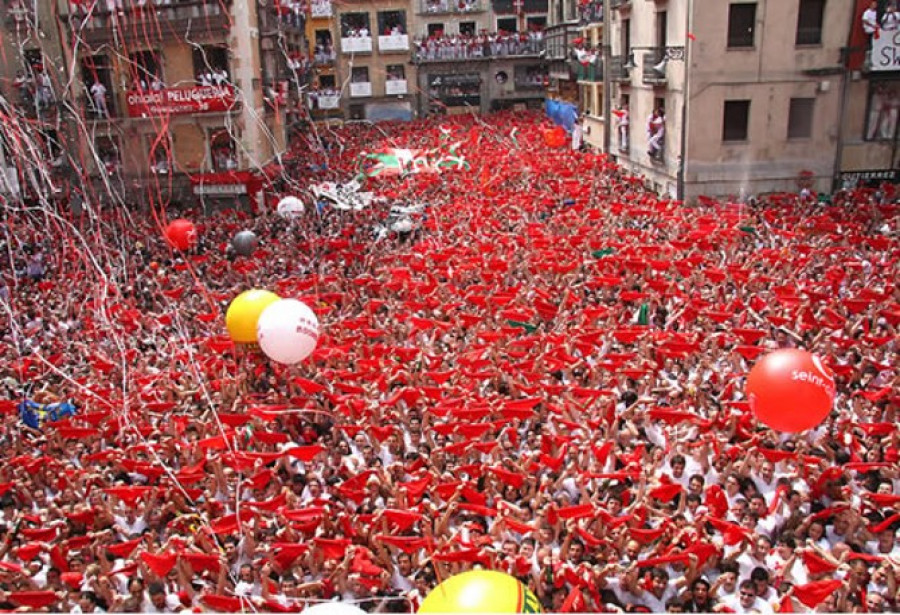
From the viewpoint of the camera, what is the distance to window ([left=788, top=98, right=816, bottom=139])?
22.2m

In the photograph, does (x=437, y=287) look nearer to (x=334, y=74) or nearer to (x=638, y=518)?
(x=638, y=518)

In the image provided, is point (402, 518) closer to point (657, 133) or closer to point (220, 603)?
point (220, 603)

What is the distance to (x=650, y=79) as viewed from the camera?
24344 mm

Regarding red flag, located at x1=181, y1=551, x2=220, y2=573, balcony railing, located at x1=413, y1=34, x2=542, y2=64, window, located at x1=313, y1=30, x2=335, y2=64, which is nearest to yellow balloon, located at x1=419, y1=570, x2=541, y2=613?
red flag, located at x1=181, y1=551, x2=220, y2=573

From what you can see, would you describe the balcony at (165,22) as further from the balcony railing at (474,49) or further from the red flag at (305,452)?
the balcony railing at (474,49)

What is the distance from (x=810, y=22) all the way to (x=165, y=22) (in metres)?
19.4

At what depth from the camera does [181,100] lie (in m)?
24.3

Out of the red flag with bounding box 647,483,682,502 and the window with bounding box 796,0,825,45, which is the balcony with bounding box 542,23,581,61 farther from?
the red flag with bounding box 647,483,682,502

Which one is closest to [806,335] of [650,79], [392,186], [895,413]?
[895,413]

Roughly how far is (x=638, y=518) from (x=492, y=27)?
46589 millimetres

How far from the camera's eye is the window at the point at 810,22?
21.4 metres

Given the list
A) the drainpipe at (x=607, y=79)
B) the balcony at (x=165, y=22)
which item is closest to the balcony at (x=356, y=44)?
the drainpipe at (x=607, y=79)

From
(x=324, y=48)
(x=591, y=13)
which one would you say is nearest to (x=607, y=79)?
(x=591, y=13)

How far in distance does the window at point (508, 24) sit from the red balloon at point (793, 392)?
4519cm
